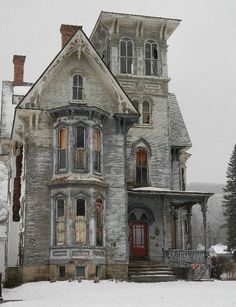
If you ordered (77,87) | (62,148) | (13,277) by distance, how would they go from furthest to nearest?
(77,87) → (13,277) → (62,148)

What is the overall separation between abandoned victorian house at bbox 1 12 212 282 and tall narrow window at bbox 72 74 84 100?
5 centimetres

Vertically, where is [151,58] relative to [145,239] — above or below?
above

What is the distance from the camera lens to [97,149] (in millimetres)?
26656

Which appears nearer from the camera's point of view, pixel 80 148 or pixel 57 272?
pixel 57 272

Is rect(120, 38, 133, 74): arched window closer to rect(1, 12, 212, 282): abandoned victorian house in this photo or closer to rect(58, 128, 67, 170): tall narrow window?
rect(1, 12, 212, 282): abandoned victorian house

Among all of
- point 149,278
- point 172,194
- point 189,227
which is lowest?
point 149,278

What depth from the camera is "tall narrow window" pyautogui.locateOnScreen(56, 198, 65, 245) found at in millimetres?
25250

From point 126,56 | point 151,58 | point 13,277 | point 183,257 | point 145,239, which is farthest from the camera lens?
point 151,58

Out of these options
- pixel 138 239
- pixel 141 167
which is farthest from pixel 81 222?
pixel 141 167

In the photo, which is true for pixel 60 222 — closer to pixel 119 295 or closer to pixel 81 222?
Result: pixel 81 222

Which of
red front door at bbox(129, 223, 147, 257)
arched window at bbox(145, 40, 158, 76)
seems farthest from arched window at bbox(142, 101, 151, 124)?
red front door at bbox(129, 223, 147, 257)

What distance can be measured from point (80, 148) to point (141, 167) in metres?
5.58

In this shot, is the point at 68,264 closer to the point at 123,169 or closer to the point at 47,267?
the point at 47,267

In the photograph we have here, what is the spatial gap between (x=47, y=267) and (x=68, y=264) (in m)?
1.12
